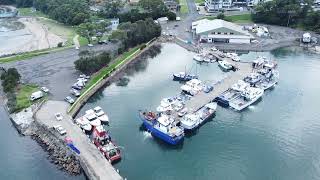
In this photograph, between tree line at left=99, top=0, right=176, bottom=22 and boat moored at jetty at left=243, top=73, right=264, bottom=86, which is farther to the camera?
tree line at left=99, top=0, right=176, bottom=22

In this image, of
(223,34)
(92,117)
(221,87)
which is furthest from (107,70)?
(223,34)

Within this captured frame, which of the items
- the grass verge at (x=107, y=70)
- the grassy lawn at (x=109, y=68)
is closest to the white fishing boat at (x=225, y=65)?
the grass verge at (x=107, y=70)

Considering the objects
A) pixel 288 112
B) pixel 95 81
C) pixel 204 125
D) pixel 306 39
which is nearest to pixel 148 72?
pixel 95 81

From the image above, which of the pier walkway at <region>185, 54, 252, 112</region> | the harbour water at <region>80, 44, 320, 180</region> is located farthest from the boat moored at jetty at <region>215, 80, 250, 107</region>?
the harbour water at <region>80, 44, 320, 180</region>

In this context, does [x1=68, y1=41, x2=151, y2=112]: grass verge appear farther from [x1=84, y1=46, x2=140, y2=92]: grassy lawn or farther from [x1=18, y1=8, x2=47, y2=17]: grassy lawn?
[x1=18, y1=8, x2=47, y2=17]: grassy lawn

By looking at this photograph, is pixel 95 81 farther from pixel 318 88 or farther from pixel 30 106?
pixel 318 88

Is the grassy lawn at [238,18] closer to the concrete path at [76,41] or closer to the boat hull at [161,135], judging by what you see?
the concrete path at [76,41]
